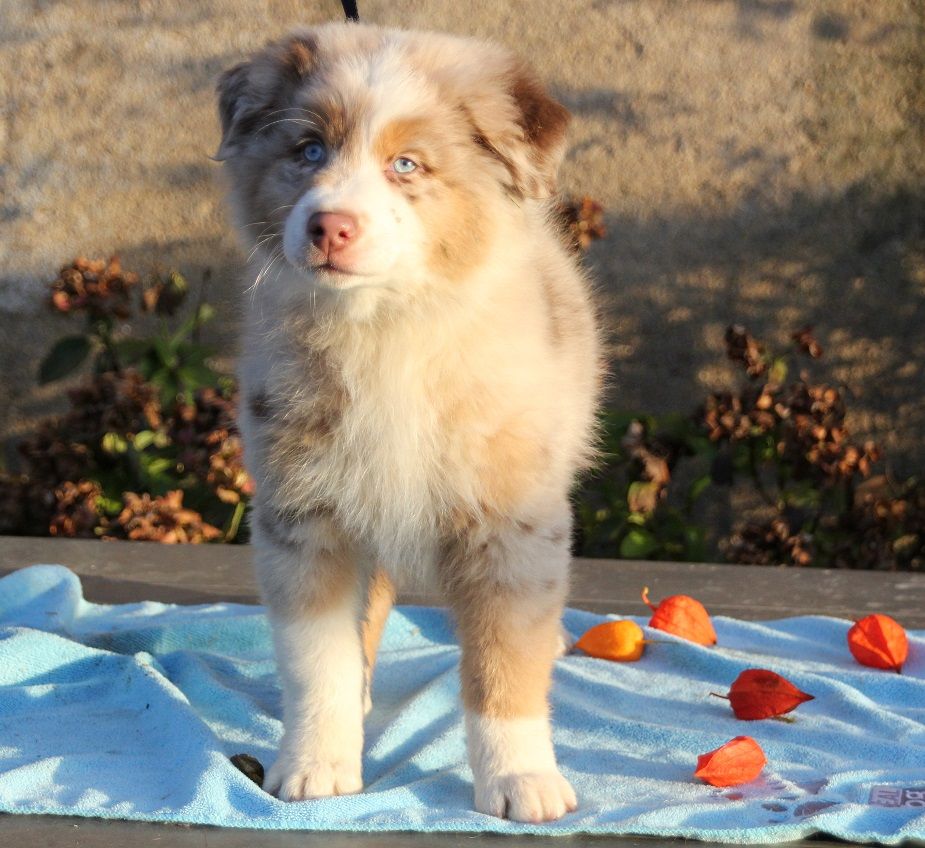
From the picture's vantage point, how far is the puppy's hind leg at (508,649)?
8.18 feet

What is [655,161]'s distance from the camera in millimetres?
5203

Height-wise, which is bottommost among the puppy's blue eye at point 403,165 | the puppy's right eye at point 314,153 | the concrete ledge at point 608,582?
the concrete ledge at point 608,582

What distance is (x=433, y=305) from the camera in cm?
252

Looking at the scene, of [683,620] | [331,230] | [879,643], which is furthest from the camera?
[683,620]

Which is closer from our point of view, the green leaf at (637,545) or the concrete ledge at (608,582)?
the concrete ledge at (608,582)

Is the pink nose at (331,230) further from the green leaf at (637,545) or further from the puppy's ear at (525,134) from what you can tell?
the green leaf at (637,545)

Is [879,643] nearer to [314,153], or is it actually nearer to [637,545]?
[637,545]

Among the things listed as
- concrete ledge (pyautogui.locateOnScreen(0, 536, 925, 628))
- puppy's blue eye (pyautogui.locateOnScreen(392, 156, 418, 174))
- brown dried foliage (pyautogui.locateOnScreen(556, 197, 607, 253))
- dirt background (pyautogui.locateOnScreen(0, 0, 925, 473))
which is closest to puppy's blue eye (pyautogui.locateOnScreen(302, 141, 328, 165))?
puppy's blue eye (pyautogui.locateOnScreen(392, 156, 418, 174))

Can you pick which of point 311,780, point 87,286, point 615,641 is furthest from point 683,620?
point 87,286

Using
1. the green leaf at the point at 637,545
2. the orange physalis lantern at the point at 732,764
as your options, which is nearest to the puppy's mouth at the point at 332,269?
the orange physalis lantern at the point at 732,764

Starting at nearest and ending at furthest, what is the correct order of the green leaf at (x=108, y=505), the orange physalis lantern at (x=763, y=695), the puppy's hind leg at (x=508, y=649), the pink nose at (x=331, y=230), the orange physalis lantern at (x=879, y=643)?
the pink nose at (x=331, y=230), the puppy's hind leg at (x=508, y=649), the orange physalis lantern at (x=763, y=695), the orange physalis lantern at (x=879, y=643), the green leaf at (x=108, y=505)

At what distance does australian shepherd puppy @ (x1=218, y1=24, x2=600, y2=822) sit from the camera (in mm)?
2473

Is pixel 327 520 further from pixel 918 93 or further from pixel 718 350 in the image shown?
pixel 918 93

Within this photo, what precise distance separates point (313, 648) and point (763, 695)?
41.2 inches
